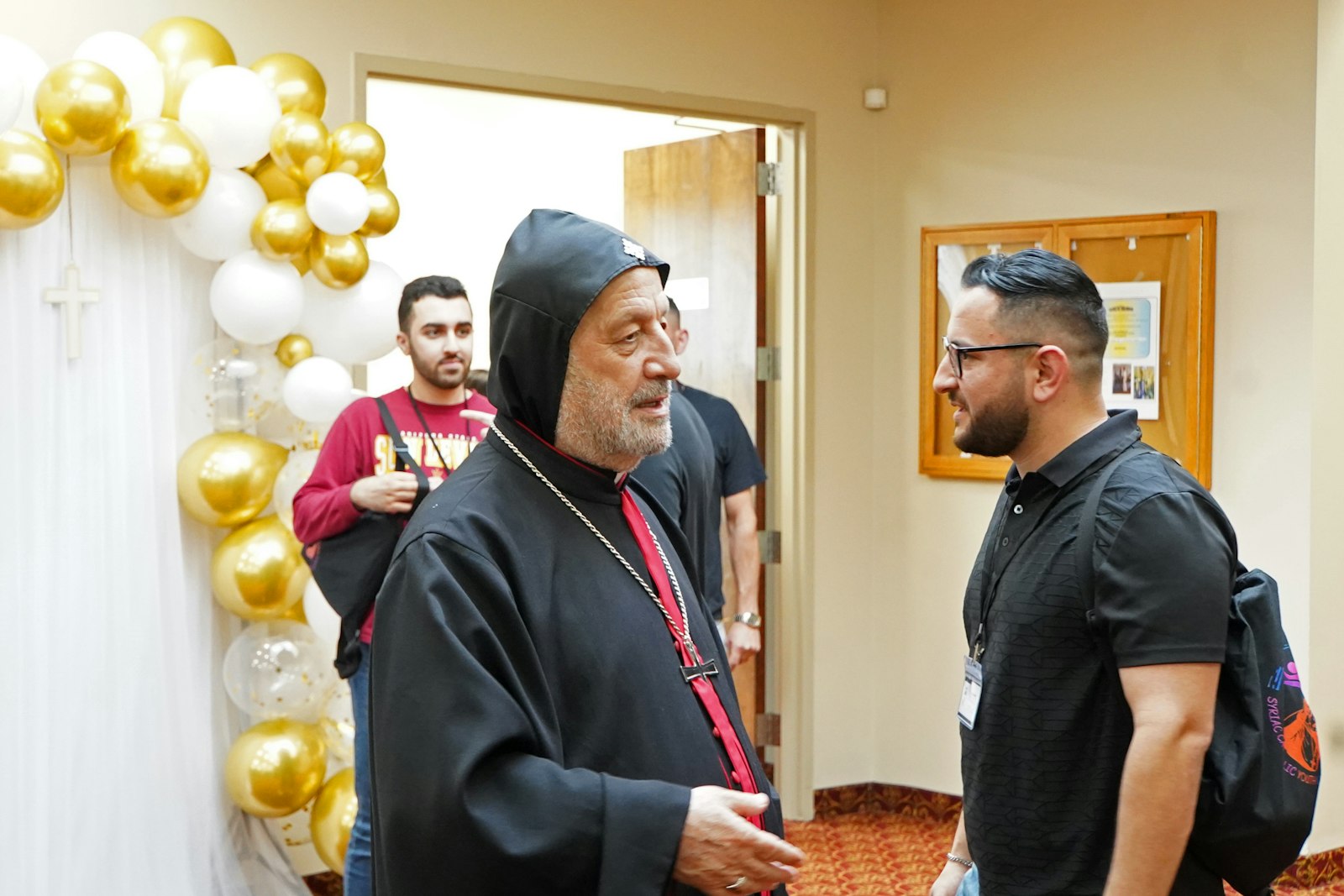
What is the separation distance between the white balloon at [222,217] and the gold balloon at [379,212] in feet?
0.92

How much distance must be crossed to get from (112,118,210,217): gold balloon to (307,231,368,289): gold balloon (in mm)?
334

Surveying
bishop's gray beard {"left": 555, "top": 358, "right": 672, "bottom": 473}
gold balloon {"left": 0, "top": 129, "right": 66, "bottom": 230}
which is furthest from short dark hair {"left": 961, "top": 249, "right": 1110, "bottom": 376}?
gold balloon {"left": 0, "top": 129, "right": 66, "bottom": 230}

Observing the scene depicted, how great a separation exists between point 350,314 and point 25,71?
960 mm

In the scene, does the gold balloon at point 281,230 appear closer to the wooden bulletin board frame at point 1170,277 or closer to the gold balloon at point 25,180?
the gold balloon at point 25,180

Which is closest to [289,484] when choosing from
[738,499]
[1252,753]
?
[738,499]

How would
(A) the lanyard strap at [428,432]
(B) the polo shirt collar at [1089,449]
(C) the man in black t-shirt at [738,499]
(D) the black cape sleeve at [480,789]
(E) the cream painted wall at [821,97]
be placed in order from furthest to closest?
(C) the man in black t-shirt at [738,499]
(E) the cream painted wall at [821,97]
(A) the lanyard strap at [428,432]
(B) the polo shirt collar at [1089,449]
(D) the black cape sleeve at [480,789]

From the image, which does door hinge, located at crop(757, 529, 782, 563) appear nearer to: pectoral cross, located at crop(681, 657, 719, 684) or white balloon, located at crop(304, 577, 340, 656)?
white balloon, located at crop(304, 577, 340, 656)

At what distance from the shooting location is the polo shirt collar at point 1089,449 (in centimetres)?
191

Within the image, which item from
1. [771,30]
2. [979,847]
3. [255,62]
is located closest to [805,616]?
[771,30]

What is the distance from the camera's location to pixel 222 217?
3484 millimetres

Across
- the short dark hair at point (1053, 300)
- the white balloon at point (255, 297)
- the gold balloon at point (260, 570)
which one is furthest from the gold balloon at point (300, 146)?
the short dark hair at point (1053, 300)

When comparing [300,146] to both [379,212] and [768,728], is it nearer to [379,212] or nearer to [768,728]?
[379,212]

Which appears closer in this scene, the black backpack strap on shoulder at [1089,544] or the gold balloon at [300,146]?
the black backpack strap on shoulder at [1089,544]

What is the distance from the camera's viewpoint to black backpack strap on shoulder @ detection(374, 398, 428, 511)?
3.28 meters
